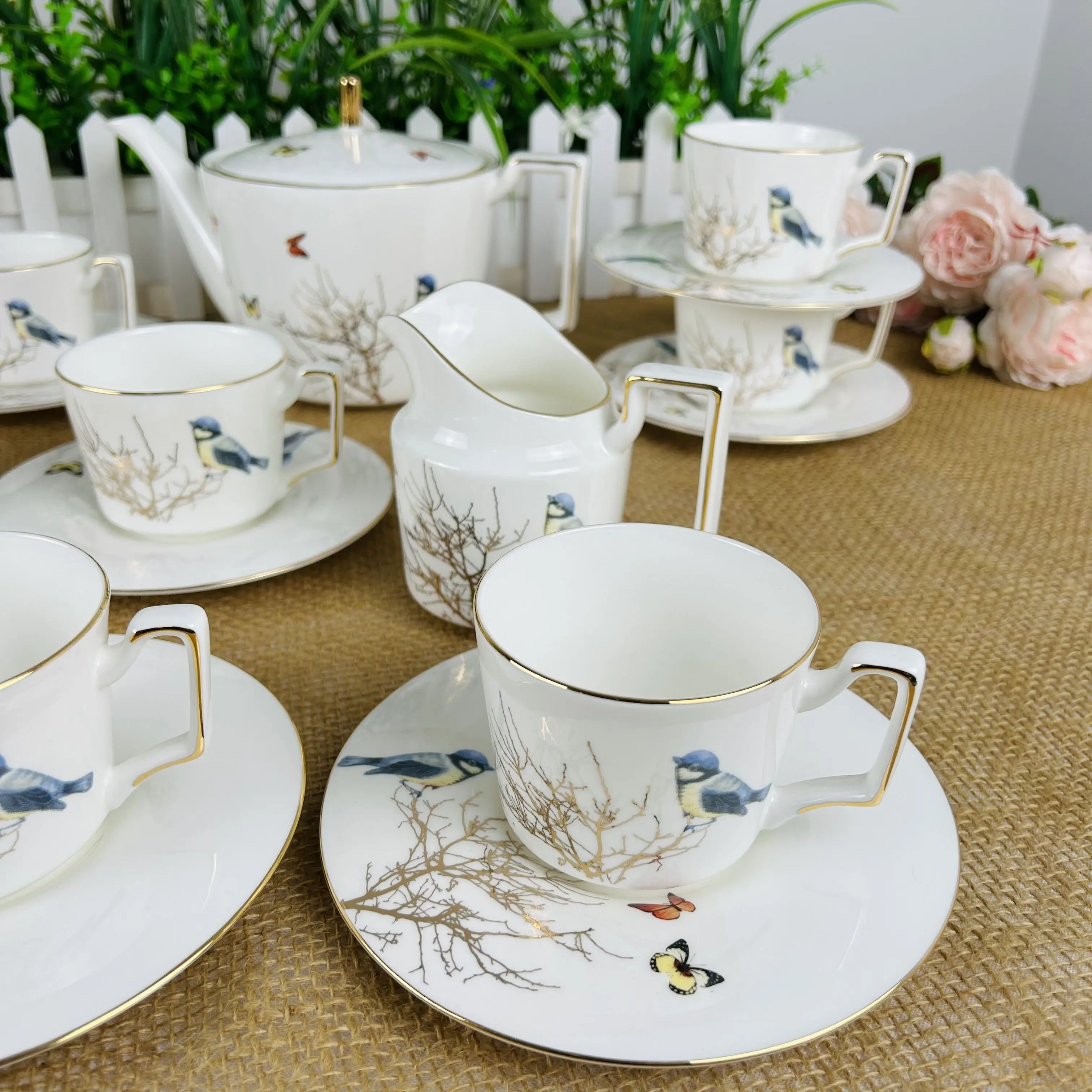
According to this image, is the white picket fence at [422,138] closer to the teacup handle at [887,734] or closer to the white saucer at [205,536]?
the white saucer at [205,536]

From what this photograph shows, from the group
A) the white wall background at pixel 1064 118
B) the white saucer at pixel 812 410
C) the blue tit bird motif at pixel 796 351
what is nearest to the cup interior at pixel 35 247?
the white saucer at pixel 812 410

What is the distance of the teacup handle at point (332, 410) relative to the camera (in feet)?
2.17

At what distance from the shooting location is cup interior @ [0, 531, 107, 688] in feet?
1.37

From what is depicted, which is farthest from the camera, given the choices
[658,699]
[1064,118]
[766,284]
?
[1064,118]

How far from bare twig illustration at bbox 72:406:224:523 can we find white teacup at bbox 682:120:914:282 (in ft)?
1.34

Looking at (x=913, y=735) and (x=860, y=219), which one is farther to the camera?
(x=860, y=219)

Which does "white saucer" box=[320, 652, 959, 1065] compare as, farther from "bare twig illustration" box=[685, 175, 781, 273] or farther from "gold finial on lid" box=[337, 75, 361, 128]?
"gold finial on lid" box=[337, 75, 361, 128]

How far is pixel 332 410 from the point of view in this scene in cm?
69

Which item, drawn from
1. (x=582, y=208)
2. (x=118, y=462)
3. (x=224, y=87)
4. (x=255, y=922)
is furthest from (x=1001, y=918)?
(x=224, y=87)

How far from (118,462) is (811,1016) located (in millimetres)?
475

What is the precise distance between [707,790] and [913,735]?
0.19 metres

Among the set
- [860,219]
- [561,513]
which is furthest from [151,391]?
[860,219]

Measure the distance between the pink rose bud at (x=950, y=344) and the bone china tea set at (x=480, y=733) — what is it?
28cm

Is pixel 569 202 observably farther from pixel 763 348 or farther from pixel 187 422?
pixel 187 422
